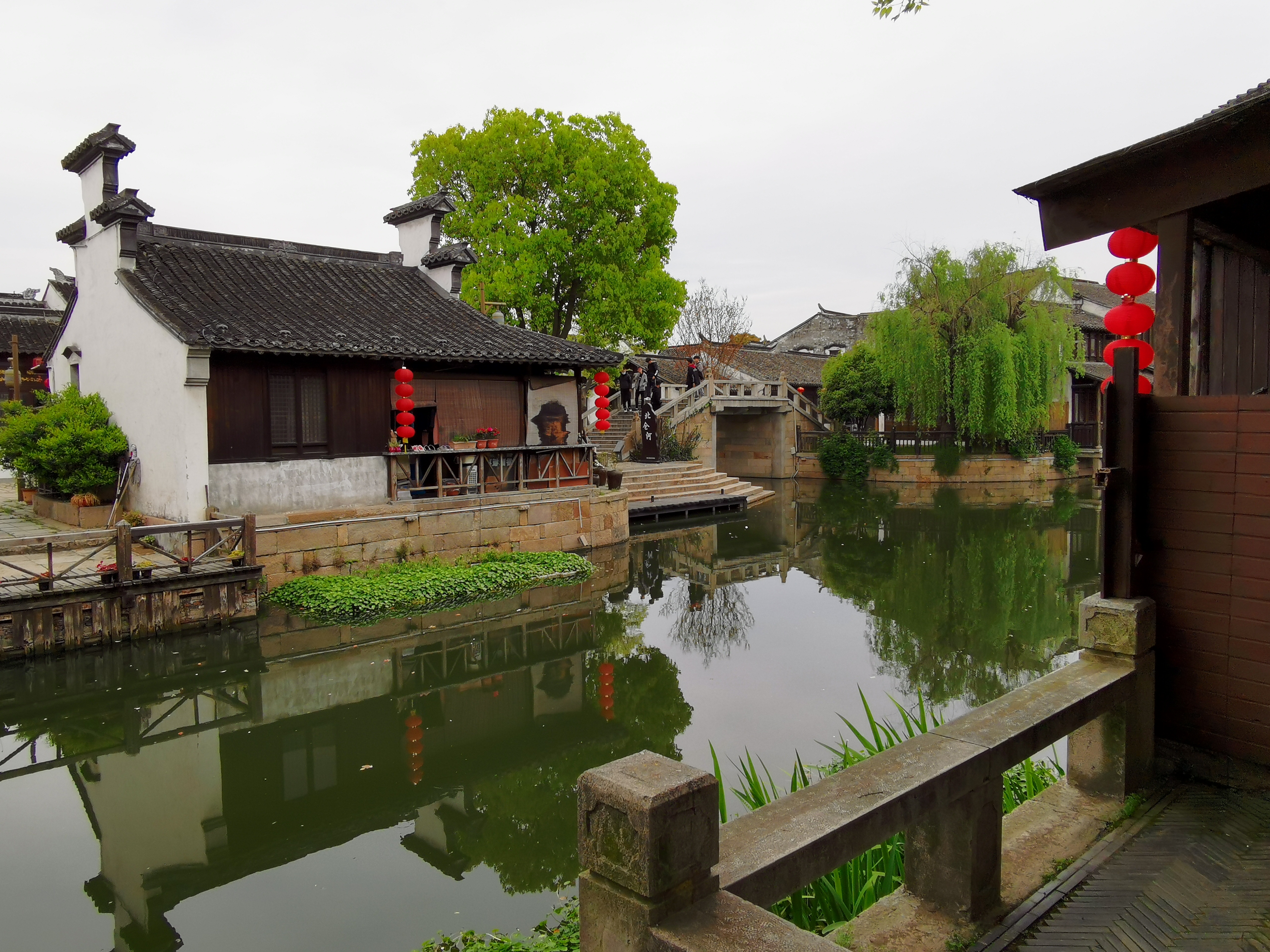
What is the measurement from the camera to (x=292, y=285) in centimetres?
1388

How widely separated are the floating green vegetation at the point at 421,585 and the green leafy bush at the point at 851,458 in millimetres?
16170

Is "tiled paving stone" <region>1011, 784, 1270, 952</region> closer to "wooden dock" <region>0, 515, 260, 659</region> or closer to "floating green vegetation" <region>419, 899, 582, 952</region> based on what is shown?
"floating green vegetation" <region>419, 899, 582, 952</region>

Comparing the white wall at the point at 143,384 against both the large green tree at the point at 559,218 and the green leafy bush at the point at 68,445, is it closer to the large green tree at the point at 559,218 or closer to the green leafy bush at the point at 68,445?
the green leafy bush at the point at 68,445

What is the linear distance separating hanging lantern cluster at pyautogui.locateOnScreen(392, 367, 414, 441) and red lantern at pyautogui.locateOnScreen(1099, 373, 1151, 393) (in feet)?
33.9

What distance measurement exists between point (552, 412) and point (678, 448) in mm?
9032

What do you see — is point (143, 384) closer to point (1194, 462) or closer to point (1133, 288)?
point (1133, 288)

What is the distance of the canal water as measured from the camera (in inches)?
197

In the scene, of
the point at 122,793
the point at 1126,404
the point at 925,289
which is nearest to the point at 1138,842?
the point at 1126,404

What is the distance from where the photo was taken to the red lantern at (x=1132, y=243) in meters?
4.29

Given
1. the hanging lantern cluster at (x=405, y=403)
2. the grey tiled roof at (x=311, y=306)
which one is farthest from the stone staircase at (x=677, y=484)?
the hanging lantern cluster at (x=405, y=403)

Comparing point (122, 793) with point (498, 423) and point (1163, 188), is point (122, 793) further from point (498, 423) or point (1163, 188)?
point (498, 423)

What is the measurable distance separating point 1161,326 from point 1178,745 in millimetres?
1919

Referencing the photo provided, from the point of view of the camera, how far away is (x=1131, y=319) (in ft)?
14.7

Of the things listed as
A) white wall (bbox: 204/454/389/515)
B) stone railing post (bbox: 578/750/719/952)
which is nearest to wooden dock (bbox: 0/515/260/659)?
white wall (bbox: 204/454/389/515)
